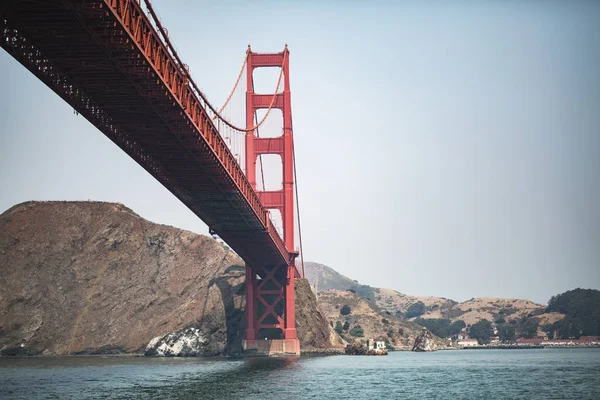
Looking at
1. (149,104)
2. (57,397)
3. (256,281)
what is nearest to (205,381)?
(57,397)

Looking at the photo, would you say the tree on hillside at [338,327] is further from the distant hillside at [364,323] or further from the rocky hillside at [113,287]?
the rocky hillside at [113,287]

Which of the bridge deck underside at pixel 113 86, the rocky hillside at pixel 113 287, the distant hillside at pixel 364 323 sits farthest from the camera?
the distant hillside at pixel 364 323

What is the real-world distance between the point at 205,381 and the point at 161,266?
211ft

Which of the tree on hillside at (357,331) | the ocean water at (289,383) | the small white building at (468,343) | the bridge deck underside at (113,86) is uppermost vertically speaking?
the bridge deck underside at (113,86)

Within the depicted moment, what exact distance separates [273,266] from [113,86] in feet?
189

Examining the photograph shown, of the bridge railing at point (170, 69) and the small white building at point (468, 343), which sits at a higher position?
the bridge railing at point (170, 69)

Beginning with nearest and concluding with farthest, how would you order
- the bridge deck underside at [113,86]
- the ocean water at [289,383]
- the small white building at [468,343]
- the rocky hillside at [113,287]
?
the bridge deck underside at [113,86], the ocean water at [289,383], the rocky hillside at [113,287], the small white building at [468,343]

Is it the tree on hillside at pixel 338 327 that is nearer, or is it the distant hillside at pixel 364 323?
the tree on hillside at pixel 338 327

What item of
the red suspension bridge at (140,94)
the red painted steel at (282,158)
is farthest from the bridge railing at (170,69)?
the red painted steel at (282,158)

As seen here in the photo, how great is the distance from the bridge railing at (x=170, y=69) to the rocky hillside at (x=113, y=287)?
157 feet

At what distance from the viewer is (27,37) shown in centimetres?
3095

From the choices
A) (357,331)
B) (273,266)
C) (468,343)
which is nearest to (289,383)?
(273,266)

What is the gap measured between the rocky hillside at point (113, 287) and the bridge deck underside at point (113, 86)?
44.5 metres

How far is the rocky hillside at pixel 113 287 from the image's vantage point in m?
102
